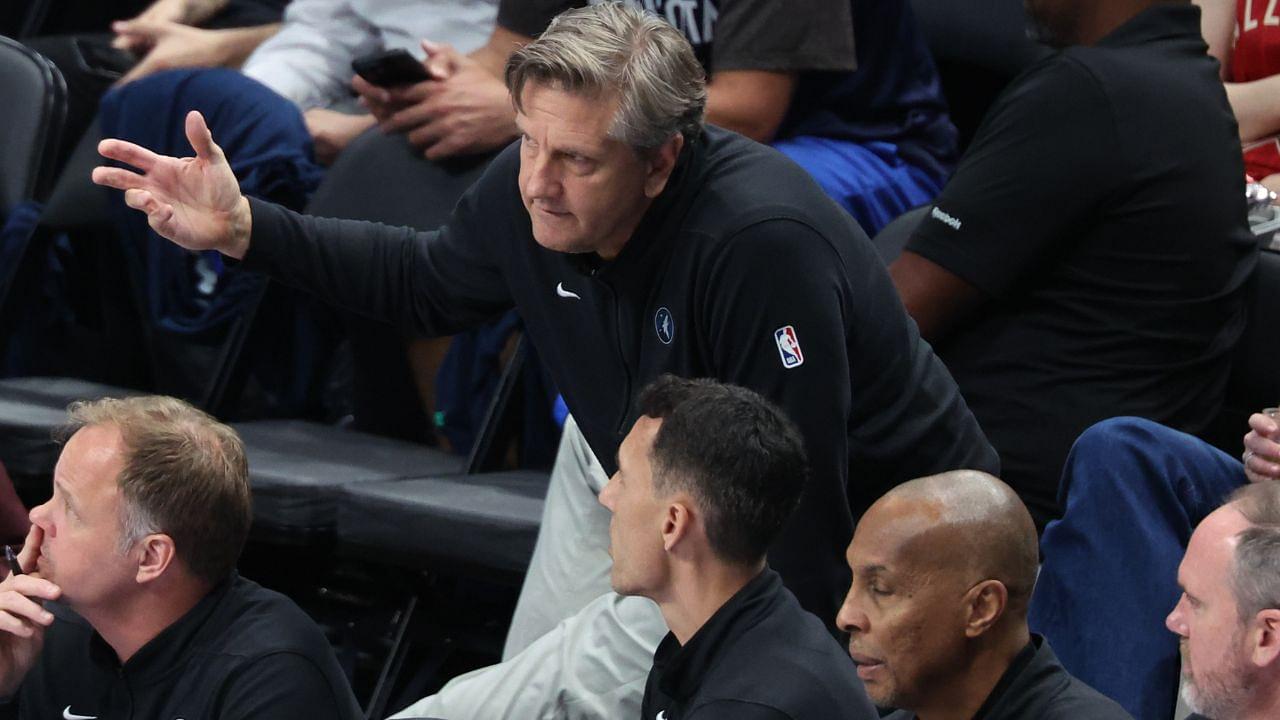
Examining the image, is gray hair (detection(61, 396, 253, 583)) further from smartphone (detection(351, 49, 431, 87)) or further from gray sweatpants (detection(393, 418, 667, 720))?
smartphone (detection(351, 49, 431, 87))

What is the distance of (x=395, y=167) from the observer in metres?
3.58

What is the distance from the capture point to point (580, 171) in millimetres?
2377

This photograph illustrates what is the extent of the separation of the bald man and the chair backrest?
252 cm

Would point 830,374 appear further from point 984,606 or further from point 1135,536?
point 1135,536

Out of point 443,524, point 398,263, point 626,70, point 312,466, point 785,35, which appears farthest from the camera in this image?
point 312,466

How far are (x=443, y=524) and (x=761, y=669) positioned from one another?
1116mm

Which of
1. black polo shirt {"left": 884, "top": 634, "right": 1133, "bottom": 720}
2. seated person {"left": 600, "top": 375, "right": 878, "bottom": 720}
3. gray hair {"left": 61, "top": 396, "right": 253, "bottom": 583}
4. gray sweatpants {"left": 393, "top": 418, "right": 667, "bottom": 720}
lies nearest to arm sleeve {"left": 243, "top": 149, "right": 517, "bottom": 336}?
gray sweatpants {"left": 393, "top": 418, "right": 667, "bottom": 720}

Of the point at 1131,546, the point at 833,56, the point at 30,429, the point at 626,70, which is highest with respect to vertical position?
the point at 626,70

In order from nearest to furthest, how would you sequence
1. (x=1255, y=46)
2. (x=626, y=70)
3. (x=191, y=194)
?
(x=626, y=70) → (x=191, y=194) → (x=1255, y=46)

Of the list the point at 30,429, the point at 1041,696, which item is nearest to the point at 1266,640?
the point at 1041,696

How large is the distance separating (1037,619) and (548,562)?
0.72m

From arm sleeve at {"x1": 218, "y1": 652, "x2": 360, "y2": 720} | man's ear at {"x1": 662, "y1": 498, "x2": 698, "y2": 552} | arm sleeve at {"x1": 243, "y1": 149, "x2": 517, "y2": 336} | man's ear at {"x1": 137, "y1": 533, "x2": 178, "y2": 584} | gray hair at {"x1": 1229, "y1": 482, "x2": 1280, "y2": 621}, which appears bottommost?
arm sleeve at {"x1": 218, "y1": 652, "x2": 360, "y2": 720}

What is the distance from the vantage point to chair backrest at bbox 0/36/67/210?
13.5 feet

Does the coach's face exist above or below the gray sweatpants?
above
